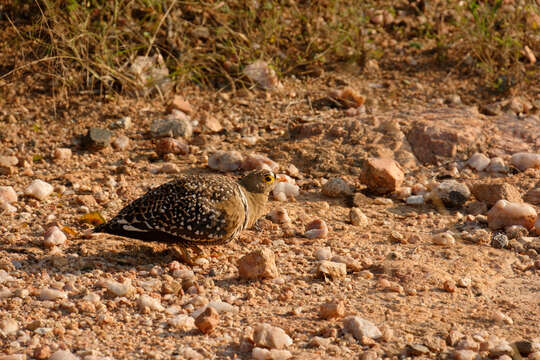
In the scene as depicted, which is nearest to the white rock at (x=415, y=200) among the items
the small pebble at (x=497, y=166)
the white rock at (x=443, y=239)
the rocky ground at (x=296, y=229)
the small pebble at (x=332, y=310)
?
the rocky ground at (x=296, y=229)

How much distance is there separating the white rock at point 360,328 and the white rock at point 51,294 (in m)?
1.57

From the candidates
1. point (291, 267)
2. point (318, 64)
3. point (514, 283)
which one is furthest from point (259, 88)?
point (514, 283)

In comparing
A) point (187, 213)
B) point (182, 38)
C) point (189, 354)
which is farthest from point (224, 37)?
point (189, 354)

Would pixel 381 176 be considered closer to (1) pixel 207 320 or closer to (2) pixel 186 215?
(2) pixel 186 215

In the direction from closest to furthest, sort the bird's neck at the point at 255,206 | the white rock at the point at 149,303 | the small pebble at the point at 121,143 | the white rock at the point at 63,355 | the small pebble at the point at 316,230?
1. the white rock at the point at 63,355
2. the white rock at the point at 149,303
3. the bird's neck at the point at 255,206
4. the small pebble at the point at 316,230
5. the small pebble at the point at 121,143

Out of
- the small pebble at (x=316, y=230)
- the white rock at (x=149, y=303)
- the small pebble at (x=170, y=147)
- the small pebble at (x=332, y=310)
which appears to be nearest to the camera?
the small pebble at (x=332, y=310)

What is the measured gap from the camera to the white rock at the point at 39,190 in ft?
17.5

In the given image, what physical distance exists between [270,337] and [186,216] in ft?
3.80

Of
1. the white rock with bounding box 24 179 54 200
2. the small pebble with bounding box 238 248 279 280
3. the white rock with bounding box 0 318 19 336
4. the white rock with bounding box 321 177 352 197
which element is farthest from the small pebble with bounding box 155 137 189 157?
the white rock with bounding box 0 318 19 336

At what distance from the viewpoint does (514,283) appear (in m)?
4.40

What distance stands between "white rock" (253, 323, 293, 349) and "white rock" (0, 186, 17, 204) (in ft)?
8.33

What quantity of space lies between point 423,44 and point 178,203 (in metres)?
Result: 4.91

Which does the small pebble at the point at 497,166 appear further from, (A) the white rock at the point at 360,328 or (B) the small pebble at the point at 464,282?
(A) the white rock at the point at 360,328

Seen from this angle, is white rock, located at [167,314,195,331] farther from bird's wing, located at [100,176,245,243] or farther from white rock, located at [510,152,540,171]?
white rock, located at [510,152,540,171]
